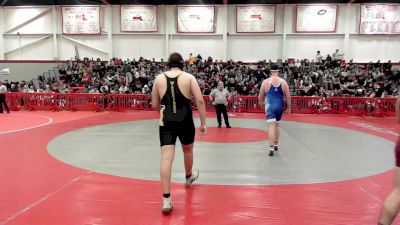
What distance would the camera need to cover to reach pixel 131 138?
920 centimetres

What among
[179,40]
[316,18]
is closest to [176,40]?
[179,40]

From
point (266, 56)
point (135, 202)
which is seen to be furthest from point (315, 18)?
point (135, 202)

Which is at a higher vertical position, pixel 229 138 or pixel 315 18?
pixel 315 18

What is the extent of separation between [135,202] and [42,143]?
5.00 metres

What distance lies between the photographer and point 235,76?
838 inches

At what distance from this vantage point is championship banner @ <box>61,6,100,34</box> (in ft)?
81.8

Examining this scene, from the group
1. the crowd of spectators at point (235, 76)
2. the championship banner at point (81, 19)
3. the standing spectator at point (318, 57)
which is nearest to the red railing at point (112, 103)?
the crowd of spectators at point (235, 76)

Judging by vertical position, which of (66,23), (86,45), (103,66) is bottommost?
(103,66)

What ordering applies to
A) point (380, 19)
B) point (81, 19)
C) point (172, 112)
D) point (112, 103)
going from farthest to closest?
1. point (81, 19)
2. point (380, 19)
3. point (112, 103)
4. point (172, 112)

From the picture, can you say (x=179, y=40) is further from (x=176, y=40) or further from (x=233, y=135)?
(x=233, y=135)

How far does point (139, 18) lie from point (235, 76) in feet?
27.8

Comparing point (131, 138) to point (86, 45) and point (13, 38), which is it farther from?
point (13, 38)

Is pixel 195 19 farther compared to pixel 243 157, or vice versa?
pixel 195 19

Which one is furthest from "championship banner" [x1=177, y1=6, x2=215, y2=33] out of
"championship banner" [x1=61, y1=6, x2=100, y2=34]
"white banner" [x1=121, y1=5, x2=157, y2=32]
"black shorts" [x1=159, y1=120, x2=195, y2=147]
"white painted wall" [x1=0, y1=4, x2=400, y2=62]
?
"black shorts" [x1=159, y1=120, x2=195, y2=147]
